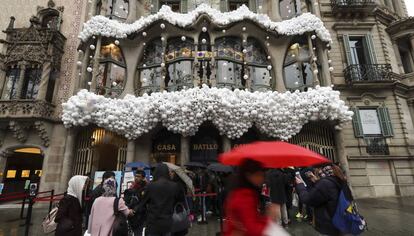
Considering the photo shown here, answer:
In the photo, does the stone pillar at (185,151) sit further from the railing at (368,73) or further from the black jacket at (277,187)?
the railing at (368,73)

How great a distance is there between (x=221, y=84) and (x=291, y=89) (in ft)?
13.5

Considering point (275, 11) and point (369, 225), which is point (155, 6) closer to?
point (275, 11)

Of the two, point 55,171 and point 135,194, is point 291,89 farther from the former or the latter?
point 55,171

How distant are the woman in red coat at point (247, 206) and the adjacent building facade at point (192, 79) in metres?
10.3

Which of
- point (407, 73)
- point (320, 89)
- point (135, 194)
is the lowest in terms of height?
point (135, 194)

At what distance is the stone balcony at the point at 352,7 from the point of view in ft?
52.6

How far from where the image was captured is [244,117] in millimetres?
11477

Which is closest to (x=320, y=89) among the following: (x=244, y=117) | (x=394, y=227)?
(x=244, y=117)

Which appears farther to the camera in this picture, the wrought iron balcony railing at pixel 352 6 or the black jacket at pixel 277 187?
the wrought iron balcony railing at pixel 352 6

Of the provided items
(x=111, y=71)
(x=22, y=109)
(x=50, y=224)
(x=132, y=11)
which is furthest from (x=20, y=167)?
(x=50, y=224)

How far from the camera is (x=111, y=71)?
46.9 ft

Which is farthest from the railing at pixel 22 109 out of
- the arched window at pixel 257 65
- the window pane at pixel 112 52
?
the arched window at pixel 257 65

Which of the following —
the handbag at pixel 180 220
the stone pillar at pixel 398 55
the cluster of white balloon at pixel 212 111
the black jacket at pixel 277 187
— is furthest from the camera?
the stone pillar at pixel 398 55

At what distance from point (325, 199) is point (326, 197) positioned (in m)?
0.03
